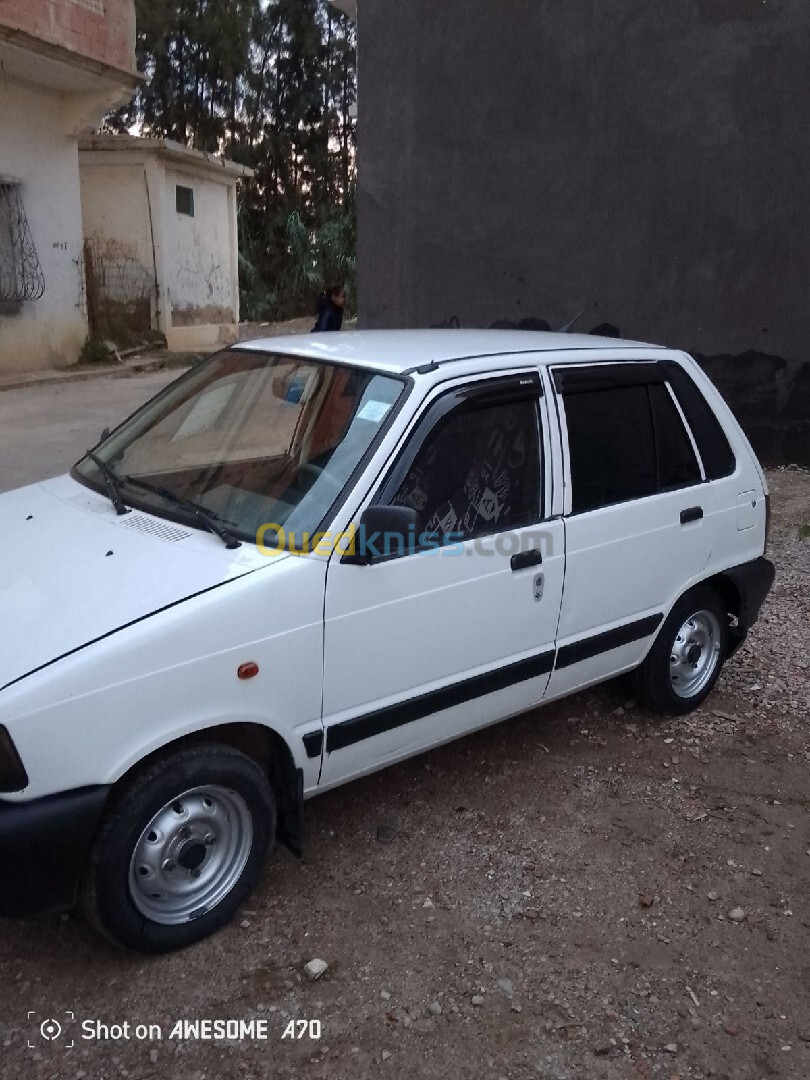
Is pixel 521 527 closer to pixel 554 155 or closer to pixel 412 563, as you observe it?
pixel 412 563

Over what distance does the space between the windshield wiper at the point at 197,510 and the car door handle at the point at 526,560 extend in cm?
98

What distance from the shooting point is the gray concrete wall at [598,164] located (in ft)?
28.0

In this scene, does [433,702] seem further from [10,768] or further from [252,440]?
[10,768]

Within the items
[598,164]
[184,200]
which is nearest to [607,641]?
[598,164]

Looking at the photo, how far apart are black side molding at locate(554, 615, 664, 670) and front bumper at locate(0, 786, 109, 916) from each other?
6.01ft

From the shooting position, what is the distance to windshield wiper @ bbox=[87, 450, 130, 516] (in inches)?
124

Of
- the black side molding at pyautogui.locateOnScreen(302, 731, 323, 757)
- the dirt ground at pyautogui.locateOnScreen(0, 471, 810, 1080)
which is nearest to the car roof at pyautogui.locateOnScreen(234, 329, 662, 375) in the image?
the black side molding at pyautogui.locateOnScreen(302, 731, 323, 757)

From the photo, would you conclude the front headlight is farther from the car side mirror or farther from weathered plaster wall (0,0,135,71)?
weathered plaster wall (0,0,135,71)

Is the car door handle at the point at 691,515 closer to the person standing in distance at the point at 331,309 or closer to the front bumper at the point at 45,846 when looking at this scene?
the front bumper at the point at 45,846

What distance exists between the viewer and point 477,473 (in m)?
3.31

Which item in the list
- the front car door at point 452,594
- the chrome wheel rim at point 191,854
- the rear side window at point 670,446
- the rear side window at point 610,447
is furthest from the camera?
the rear side window at point 670,446

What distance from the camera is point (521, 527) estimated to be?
332cm

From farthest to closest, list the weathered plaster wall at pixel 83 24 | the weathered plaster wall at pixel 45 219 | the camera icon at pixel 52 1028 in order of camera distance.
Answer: the weathered plaster wall at pixel 45 219 < the weathered plaster wall at pixel 83 24 < the camera icon at pixel 52 1028

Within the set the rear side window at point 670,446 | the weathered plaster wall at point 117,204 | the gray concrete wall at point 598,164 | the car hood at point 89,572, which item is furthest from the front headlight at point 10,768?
the weathered plaster wall at point 117,204
